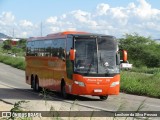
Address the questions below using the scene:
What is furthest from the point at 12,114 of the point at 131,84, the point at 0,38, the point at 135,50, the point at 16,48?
the point at 0,38

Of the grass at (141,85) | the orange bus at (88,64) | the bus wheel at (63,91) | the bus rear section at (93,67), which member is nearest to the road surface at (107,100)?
the bus wheel at (63,91)

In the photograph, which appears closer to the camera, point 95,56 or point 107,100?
point 95,56

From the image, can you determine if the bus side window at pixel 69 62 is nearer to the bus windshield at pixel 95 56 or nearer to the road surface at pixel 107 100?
the bus windshield at pixel 95 56

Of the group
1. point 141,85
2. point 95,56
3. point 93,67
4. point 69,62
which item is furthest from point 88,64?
point 141,85

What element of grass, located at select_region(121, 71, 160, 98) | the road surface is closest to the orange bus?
the road surface

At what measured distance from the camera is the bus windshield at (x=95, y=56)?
797 inches

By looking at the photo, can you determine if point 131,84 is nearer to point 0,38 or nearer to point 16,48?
point 16,48

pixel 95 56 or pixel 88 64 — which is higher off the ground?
pixel 95 56

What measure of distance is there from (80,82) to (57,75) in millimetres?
2419

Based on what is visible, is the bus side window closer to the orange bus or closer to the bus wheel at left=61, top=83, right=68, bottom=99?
the orange bus

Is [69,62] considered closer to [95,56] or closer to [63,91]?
[95,56]

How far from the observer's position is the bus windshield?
66.4 feet

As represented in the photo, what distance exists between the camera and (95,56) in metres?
20.4

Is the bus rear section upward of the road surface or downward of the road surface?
upward
